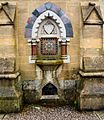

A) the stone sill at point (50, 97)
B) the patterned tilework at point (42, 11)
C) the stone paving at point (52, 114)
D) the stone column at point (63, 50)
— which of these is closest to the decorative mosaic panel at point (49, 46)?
the stone column at point (63, 50)

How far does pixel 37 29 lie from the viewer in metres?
9.07

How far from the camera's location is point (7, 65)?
852 cm

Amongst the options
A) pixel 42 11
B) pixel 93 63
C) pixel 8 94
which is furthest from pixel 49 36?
pixel 8 94

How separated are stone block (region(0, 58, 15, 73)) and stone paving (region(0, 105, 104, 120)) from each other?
1.26m

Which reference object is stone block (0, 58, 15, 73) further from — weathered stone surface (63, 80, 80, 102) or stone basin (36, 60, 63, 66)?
weathered stone surface (63, 80, 80, 102)

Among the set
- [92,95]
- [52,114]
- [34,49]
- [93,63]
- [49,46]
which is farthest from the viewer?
[49,46]

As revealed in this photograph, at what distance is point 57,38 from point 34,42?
2.39 feet

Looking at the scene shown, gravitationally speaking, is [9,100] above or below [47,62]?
below

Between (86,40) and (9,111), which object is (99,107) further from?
(9,111)

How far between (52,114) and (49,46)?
85.9 inches

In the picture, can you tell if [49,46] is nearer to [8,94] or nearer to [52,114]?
[8,94]

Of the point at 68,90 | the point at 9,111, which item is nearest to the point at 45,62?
the point at 68,90

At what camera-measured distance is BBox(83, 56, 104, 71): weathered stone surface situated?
28.5ft

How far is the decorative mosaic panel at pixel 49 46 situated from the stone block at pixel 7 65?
1132 millimetres
